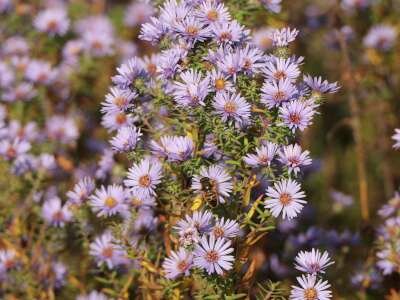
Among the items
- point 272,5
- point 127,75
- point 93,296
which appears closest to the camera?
point 127,75

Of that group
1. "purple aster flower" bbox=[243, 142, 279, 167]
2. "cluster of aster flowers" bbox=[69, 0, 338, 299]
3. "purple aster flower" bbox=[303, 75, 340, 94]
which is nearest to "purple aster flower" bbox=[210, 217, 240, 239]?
"cluster of aster flowers" bbox=[69, 0, 338, 299]

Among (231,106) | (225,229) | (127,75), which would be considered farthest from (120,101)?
(225,229)

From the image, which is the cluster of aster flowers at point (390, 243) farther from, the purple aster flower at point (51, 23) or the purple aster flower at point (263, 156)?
the purple aster flower at point (51, 23)

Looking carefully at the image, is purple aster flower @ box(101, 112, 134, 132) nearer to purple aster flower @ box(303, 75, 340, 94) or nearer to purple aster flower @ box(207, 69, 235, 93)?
purple aster flower @ box(207, 69, 235, 93)

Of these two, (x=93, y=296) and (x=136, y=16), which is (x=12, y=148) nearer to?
(x=93, y=296)

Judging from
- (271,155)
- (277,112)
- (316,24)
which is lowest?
(271,155)

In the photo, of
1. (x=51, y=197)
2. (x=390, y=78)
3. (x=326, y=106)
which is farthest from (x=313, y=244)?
(x=326, y=106)

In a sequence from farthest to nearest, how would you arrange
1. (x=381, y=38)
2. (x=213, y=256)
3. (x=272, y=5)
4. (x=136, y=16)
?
(x=136, y=16) → (x=381, y=38) → (x=272, y=5) → (x=213, y=256)

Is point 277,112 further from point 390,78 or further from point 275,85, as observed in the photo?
point 390,78
